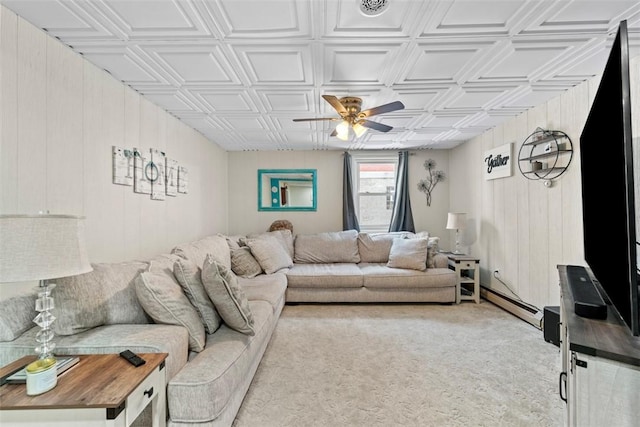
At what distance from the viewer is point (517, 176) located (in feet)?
11.0

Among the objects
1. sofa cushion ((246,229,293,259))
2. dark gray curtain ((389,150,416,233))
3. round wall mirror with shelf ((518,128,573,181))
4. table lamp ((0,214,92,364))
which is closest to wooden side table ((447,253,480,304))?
dark gray curtain ((389,150,416,233))

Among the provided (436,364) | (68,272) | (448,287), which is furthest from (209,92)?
(448,287)

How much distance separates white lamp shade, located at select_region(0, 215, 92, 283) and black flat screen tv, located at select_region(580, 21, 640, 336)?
2100mm

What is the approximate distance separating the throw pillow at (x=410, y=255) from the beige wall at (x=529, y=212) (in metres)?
0.94

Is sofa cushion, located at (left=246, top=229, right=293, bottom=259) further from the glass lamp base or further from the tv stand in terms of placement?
the tv stand

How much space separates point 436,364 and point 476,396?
414 mm

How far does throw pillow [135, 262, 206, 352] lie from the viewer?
162 centimetres

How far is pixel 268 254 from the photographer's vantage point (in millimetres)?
3805

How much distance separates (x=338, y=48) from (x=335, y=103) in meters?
0.52

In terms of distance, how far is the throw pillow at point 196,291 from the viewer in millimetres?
1817

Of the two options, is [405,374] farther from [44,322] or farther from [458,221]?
[458,221]

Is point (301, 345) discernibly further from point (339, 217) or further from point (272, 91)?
point (339, 217)

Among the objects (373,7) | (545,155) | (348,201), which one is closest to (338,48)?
(373,7)

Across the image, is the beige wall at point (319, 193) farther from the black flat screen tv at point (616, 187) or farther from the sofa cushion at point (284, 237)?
the black flat screen tv at point (616, 187)
